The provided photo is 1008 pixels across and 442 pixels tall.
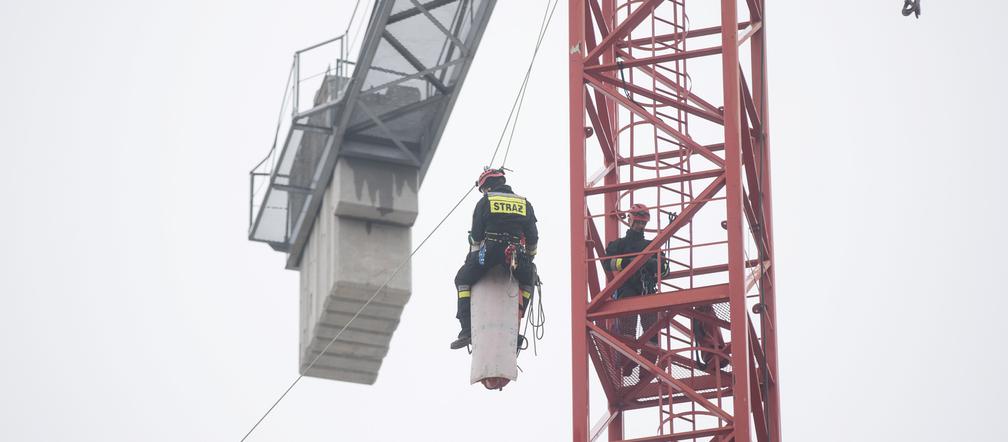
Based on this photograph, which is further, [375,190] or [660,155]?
[375,190]

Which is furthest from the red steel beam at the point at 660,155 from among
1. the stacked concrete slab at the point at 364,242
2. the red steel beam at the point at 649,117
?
the stacked concrete slab at the point at 364,242

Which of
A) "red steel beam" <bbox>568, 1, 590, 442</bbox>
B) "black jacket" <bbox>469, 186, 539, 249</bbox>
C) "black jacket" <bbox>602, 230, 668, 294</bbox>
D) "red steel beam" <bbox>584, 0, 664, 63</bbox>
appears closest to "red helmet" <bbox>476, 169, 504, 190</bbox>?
"black jacket" <bbox>469, 186, 539, 249</bbox>

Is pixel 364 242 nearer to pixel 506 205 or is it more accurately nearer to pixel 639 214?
pixel 639 214

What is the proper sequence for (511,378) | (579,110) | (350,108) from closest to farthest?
1. (511,378)
2. (579,110)
3. (350,108)

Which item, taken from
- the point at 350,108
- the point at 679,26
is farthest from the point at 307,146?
the point at 679,26

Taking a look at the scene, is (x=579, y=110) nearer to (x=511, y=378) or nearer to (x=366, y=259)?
(x=511, y=378)

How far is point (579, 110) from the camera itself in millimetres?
25219

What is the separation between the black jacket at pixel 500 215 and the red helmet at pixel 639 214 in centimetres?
147

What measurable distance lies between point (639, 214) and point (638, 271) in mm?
662

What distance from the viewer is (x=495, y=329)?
23797 millimetres

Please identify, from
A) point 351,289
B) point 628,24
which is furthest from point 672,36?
point 351,289

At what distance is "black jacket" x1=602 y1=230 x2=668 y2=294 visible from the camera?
25.0 meters

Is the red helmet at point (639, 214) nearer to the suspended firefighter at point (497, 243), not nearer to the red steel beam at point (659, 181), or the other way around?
the red steel beam at point (659, 181)

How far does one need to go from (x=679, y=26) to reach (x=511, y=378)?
196 inches
